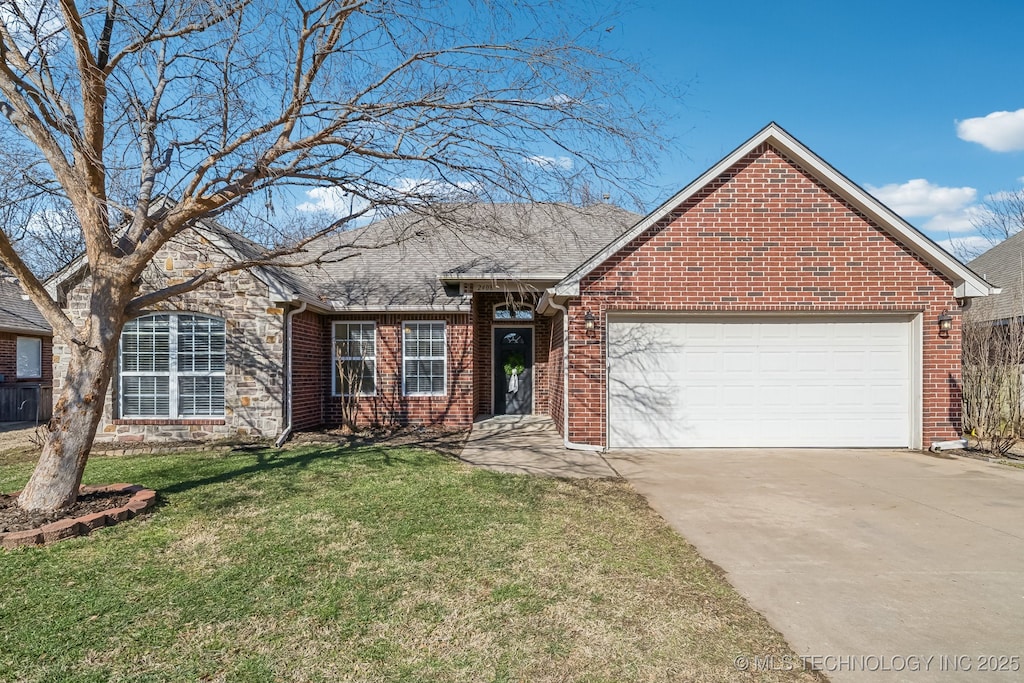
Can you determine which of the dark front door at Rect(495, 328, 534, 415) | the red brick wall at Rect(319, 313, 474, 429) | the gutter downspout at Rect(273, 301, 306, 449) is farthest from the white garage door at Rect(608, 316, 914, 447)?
the gutter downspout at Rect(273, 301, 306, 449)

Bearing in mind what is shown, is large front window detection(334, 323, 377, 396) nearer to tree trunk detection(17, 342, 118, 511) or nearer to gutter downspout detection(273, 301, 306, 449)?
gutter downspout detection(273, 301, 306, 449)

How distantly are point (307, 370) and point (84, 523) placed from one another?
6.64 meters

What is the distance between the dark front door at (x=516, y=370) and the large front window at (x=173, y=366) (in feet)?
20.9

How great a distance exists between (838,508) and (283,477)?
6692 millimetres

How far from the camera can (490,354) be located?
14.4 meters

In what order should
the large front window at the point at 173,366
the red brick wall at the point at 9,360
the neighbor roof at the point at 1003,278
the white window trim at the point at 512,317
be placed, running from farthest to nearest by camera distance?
the red brick wall at the point at 9,360
the white window trim at the point at 512,317
the neighbor roof at the point at 1003,278
the large front window at the point at 173,366

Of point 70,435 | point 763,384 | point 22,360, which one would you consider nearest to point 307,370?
point 70,435

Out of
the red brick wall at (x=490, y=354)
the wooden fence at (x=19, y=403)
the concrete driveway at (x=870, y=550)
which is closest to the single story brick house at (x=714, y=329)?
the concrete driveway at (x=870, y=550)

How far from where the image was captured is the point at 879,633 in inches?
139

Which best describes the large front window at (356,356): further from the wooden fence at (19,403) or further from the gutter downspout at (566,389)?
the wooden fence at (19,403)

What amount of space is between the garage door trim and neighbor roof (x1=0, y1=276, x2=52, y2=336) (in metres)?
16.1

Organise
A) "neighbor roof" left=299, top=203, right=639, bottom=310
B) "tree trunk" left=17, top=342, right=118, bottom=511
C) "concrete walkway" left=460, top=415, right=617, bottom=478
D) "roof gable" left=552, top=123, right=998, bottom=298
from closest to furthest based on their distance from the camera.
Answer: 1. "tree trunk" left=17, top=342, right=118, bottom=511
2. "concrete walkway" left=460, top=415, right=617, bottom=478
3. "roof gable" left=552, top=123, right=998, bottom=298
4. "neighbor roof" left=299, top=203, right=639, bottom=310

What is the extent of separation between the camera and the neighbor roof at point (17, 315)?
16.6 meters

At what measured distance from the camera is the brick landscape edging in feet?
16.4
